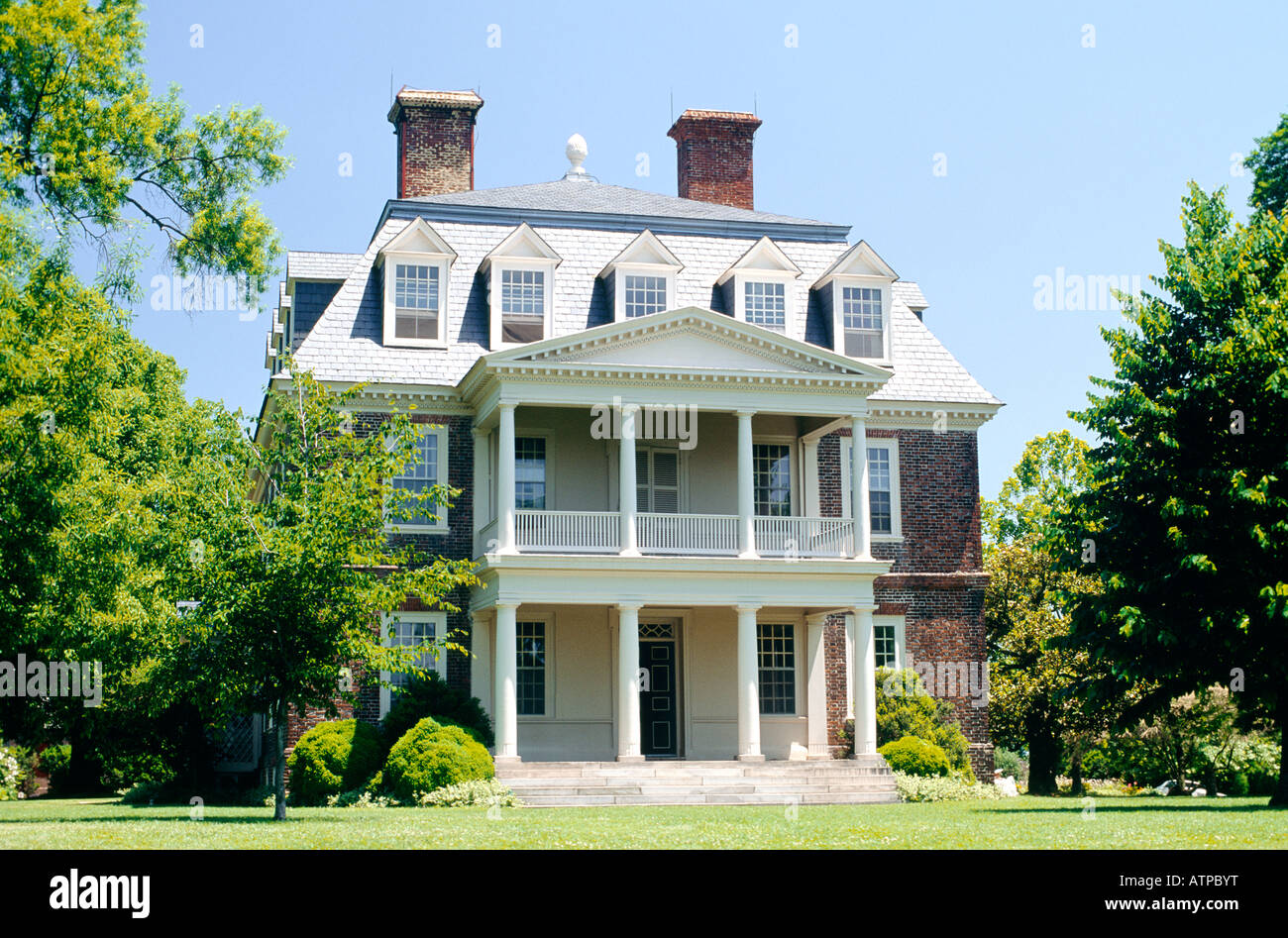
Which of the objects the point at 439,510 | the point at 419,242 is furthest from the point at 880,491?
the point at 419,242

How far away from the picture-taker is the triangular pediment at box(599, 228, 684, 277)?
28359mm

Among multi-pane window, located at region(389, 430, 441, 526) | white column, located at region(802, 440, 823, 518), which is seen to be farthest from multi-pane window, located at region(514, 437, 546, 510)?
white column, located at region(802, 440, 823, 518)

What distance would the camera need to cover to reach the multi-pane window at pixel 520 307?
92.5 feet

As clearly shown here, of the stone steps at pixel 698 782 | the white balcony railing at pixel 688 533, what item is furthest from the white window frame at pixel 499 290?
the stone steps at pixel 698 782

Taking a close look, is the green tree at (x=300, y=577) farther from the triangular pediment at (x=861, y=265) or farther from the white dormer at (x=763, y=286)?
the triangular pediment at (x=861, y=265)

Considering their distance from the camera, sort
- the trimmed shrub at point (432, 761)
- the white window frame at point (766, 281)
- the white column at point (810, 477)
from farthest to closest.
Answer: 1. the white window frame at point (766, 281)
2. the white column at point (810, 477)
3. the trimmed shrub at point (432, 761)

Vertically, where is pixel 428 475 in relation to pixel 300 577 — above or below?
above

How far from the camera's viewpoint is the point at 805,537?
27.7 m

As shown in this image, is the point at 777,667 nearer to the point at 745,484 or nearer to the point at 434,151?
the point at 745,484

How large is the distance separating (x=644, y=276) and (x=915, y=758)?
1107 centimetres

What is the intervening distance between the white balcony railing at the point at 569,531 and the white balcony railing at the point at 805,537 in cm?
293

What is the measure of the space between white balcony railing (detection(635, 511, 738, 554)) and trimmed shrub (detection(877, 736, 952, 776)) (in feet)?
15.8

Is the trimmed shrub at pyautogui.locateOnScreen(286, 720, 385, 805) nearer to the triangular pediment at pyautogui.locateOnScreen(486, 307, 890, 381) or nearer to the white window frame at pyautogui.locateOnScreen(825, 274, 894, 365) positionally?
the triangular pediment at pyautogui.locateOnScreen(486, 307, 890, 381)
